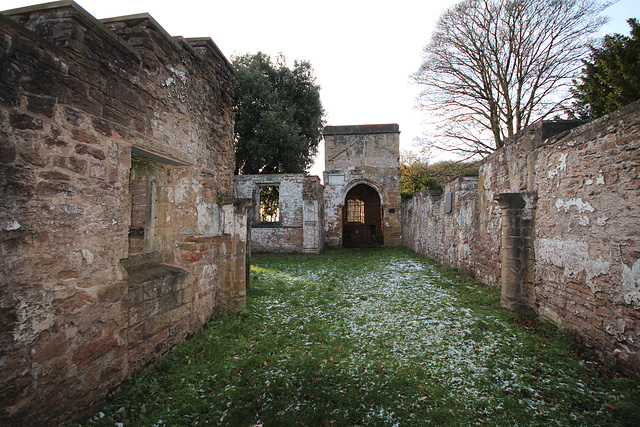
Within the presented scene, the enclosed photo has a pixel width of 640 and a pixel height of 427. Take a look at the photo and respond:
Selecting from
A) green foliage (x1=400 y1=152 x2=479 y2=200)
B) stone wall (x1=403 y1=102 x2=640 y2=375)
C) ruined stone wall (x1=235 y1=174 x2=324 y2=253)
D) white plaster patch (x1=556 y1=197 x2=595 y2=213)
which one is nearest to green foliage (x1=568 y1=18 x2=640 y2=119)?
green foliage (x1=400 y1=152 x2=479 y2=200)

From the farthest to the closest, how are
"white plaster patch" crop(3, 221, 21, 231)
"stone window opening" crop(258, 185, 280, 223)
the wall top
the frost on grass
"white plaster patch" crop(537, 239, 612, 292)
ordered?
"stone window opening" crop(258, 185, 280, 223), the wall top, "white plaster patch" crop(537, 239, 612, 292), the frost on grass, "white plaster patch" crop(3, 221, 21, 231)

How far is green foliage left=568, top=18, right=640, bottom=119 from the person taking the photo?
9.77 meters

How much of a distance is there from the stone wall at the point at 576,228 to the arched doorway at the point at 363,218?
621 inches

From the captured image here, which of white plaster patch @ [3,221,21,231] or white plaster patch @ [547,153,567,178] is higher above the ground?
white plaster patch @ [547,153,567,178]

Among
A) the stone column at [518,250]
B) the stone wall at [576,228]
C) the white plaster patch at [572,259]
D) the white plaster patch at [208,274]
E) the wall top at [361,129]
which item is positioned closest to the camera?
the stone wall at [576,228]

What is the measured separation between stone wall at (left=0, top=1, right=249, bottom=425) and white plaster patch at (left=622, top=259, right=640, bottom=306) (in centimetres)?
487

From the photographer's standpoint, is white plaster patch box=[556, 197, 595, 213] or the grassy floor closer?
the grassy floor

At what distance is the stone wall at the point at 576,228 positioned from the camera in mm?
3078

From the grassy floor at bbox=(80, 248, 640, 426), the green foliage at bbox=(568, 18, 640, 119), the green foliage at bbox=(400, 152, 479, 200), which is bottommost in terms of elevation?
the grassy floor at bbox=(80, 248, 640, 426)

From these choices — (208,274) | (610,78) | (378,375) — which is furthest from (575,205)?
(610,78)

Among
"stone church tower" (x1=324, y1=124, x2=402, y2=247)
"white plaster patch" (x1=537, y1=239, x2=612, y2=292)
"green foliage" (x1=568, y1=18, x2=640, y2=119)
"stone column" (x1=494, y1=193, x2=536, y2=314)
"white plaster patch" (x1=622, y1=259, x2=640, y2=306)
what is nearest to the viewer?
"white plaster patch" (x1=622, y1=259, x2=640, y2=306)

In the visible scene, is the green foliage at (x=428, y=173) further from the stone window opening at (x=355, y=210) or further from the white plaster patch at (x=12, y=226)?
the white plaster patch at (x=12, y=226)

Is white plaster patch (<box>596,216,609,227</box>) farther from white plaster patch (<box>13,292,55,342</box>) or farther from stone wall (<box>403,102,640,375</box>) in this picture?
white plaster patch (<box>13,292,55,342</box>)

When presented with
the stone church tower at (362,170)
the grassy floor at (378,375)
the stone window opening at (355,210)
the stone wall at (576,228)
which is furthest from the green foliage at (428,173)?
the grassy floor at (378,375)
